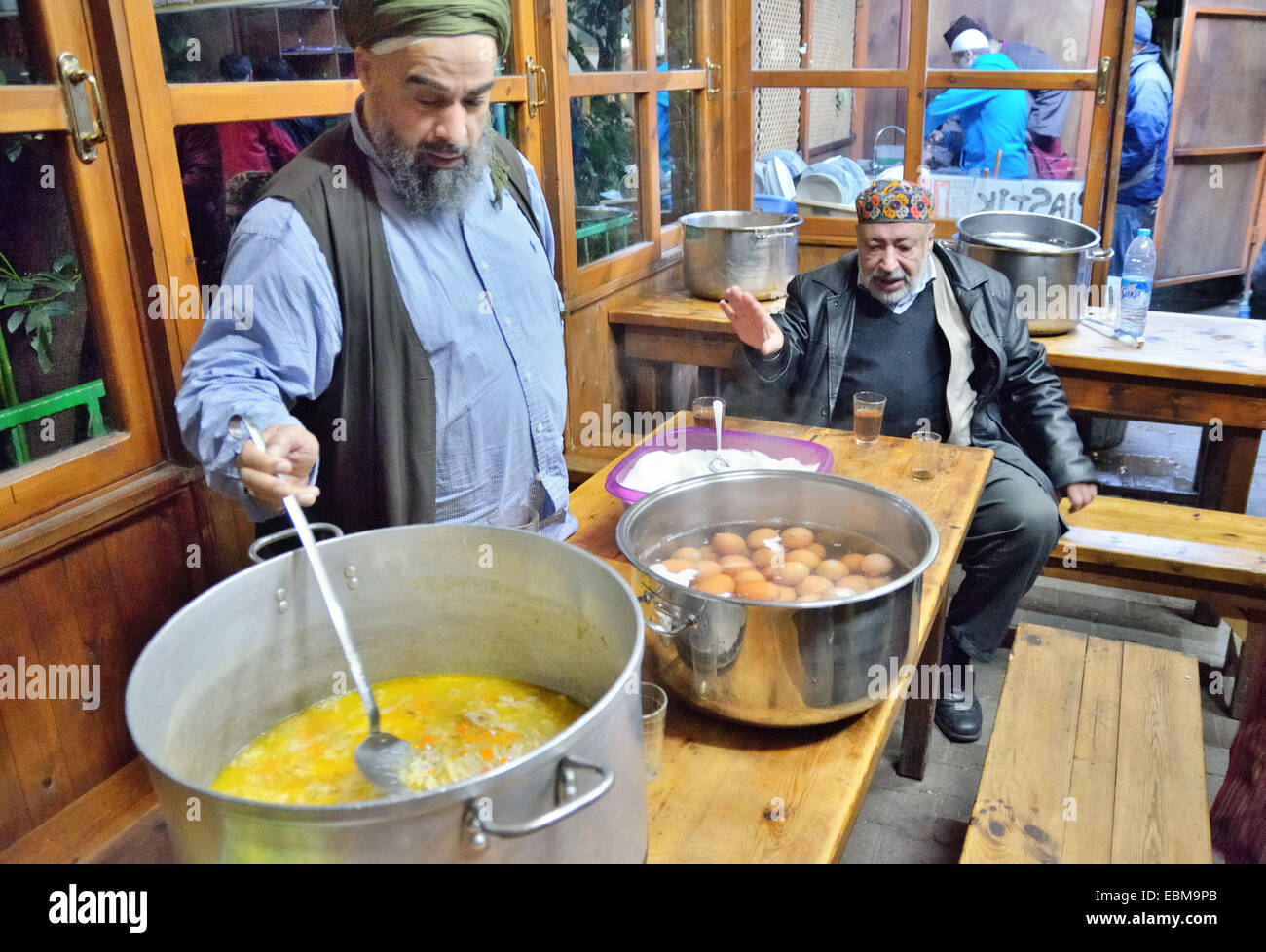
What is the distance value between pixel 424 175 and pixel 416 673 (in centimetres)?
91

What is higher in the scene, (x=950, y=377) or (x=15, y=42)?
(x=15, y=42)

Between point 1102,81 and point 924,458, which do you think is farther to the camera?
point 1102,81

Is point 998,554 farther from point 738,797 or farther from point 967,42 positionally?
point 967,42

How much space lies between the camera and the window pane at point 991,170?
4.43 metres

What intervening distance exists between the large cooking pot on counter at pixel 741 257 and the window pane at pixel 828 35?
3.60ft

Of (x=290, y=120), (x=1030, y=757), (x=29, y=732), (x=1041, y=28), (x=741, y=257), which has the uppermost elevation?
(x=1041, y=28)

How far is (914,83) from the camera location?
4.28 m

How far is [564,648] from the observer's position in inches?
52.3

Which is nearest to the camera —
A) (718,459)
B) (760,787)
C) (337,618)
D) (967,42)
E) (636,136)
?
(337,618)

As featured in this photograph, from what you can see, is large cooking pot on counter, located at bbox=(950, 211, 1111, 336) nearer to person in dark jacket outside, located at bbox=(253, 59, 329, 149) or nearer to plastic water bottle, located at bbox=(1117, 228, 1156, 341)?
plastic water bottle, located at bbox=(1117, 228, 1156, 341)

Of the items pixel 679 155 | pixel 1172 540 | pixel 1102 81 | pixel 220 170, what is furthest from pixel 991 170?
pixel 220 170

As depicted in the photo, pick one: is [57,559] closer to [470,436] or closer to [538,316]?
[470,436]
